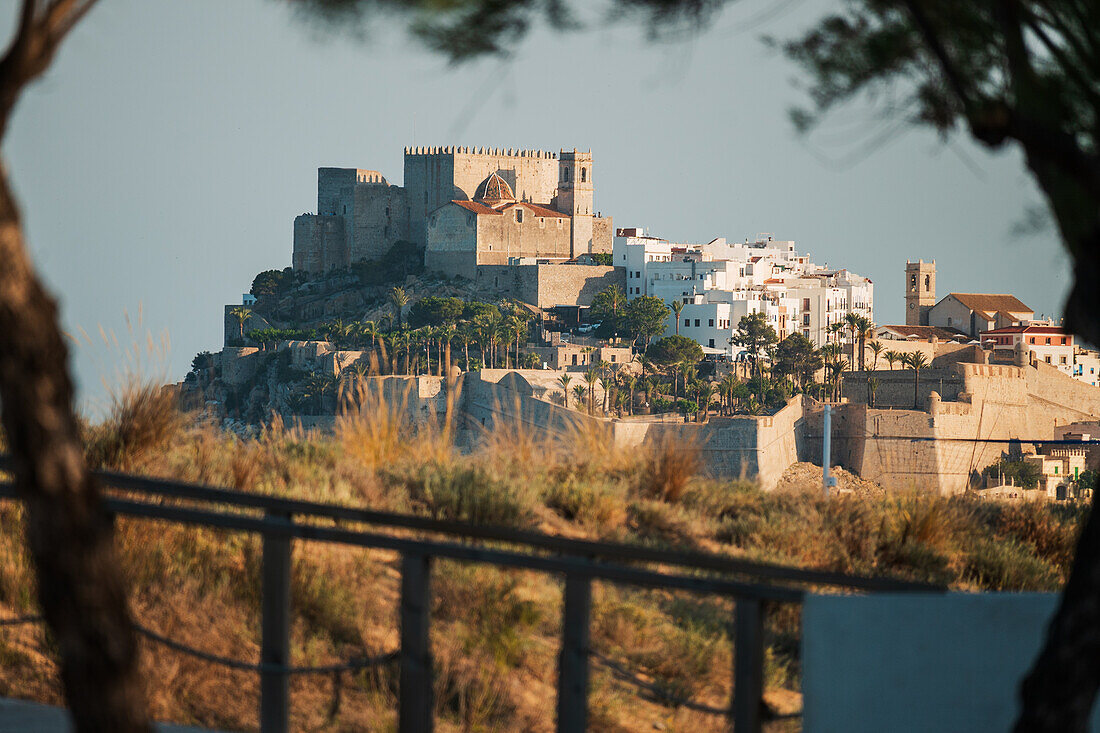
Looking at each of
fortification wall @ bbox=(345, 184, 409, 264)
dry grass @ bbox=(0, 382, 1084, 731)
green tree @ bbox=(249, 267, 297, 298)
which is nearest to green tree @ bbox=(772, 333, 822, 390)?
fortification wall @ bbox=(345, 184, 409, 264)

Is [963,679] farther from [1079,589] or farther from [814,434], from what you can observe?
[814,434]

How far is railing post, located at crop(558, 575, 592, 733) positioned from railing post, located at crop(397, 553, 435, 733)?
9.3 inches

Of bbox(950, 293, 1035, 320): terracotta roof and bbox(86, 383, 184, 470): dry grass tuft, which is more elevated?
bbox(950, 293, 1035, 320): terracotta roof

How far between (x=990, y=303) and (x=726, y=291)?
12525mm

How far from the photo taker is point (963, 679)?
6.31 ft

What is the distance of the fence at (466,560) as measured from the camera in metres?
1.90

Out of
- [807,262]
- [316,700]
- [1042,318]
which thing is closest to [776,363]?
[1042,318]

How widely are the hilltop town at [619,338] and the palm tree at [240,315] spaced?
0.08 m

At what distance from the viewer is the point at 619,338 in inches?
1827

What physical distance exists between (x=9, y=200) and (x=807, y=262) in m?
66.5

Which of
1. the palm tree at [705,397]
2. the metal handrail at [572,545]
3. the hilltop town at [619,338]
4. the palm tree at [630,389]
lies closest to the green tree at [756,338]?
the hilltop town at [619,338]

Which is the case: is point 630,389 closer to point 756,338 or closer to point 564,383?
point 564,383

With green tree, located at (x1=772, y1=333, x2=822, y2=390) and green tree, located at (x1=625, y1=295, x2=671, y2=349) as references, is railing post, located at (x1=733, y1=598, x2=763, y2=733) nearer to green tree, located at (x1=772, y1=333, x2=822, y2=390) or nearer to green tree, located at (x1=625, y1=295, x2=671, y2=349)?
green tree, located at (x1=772, y1=333, x2=822, y2=390)

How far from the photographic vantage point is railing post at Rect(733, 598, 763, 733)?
74.6 inches
